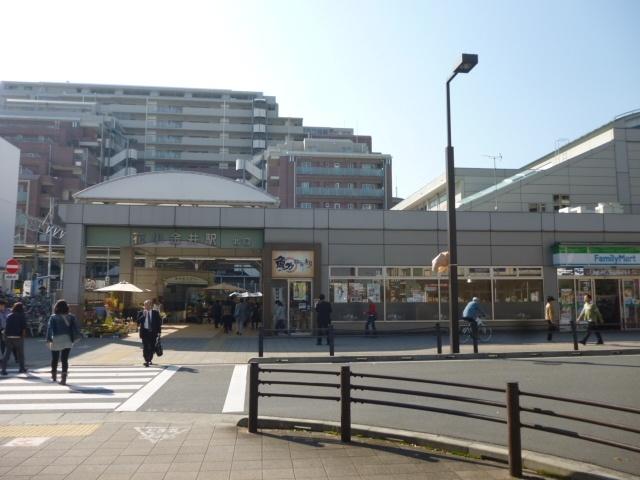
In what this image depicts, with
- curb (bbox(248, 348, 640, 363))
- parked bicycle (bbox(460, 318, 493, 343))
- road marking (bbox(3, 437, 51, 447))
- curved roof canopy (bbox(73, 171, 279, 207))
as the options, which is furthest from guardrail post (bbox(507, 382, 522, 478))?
curved roof canopy (bbox(73, 171, 279, 207))

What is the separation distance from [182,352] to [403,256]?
10575 millimetres

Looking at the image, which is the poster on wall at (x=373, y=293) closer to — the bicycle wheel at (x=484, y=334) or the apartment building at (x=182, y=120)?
the bicycle wheel at (x=484, y=334)

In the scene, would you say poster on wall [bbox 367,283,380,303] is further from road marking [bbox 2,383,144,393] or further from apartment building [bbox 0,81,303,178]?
apartment building [bbox 0,81,303,178]

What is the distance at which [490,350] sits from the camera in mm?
16359

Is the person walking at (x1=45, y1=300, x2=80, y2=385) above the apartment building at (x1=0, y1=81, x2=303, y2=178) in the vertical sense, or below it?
below

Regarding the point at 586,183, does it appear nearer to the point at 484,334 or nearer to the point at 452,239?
the point at 484,334

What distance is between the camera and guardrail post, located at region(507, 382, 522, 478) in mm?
5391

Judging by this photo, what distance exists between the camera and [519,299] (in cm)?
2356

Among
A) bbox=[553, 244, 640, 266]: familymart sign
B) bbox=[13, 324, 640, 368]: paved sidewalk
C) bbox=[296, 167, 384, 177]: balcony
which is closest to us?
bbox=[13, 324, 640, 368]: paved sidewalk

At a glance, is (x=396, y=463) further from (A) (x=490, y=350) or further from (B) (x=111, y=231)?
(B) (x=111, y=231)

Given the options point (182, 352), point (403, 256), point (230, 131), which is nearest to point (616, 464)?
point (182, 352)

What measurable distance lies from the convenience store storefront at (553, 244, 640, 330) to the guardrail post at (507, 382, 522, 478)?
1984cm

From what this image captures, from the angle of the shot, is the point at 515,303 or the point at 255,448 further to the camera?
the point at 515,303

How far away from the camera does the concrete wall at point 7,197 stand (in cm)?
3369
